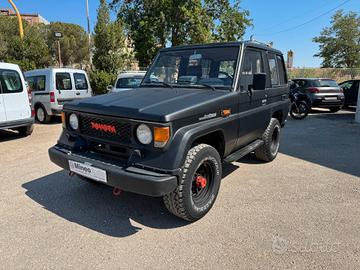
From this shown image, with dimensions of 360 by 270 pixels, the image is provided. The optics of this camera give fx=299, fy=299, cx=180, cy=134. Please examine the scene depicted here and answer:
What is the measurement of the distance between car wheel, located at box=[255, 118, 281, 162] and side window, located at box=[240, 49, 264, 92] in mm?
1122

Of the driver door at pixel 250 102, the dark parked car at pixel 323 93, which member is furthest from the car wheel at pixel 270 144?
the dark parked car at pixel 323 93

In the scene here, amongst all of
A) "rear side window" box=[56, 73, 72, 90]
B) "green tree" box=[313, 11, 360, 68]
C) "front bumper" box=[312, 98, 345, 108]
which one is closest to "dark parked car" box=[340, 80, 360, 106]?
"front bumper" box=[312, 98, 345, 108]

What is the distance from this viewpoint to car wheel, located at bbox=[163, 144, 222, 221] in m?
3.10

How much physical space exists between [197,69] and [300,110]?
28.3ft

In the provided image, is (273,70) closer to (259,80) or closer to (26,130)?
(259,80)

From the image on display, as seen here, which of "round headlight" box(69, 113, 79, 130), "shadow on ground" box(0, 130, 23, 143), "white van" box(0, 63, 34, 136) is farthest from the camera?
"shadow on ground" box(0, 130, 23, 143)

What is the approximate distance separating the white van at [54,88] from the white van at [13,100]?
2.00 m

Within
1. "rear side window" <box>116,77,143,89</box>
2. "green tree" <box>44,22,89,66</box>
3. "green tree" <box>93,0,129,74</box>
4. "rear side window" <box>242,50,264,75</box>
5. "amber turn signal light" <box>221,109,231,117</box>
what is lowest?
"amber turn signal light" <box>221,109,231,117</box>

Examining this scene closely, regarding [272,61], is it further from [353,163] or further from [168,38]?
[168,38]

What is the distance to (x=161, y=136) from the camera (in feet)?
9.51

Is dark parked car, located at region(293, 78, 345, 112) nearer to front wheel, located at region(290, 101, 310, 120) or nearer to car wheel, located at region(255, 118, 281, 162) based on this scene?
front wheel, located at region(290, 101, 310, 120)

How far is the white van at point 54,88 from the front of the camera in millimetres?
9875

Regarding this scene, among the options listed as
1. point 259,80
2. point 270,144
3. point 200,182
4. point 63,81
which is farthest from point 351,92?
point 200,182

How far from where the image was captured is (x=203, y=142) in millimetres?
3697
